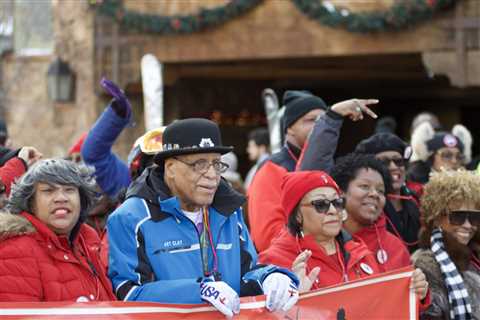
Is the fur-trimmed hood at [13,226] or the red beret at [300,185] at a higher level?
the red beret at [300,185]

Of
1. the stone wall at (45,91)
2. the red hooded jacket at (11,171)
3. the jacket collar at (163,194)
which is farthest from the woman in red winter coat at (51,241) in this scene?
the stone wall at (45,91)

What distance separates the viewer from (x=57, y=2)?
14062 millimetres

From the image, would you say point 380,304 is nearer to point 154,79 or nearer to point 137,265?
point 137,265

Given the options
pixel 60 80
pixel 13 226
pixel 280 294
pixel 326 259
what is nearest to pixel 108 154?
pixel 326 259

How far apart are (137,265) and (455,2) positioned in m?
8.37

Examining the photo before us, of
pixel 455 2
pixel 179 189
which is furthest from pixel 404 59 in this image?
pixel 179 189

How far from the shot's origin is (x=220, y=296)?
410cm

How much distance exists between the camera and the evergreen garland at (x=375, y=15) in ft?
38.6

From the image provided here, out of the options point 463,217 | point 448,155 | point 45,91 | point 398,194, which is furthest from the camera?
point 45,91

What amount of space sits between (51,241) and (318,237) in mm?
1453

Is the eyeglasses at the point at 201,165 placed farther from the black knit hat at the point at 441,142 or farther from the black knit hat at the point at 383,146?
the black knit hat at the point at 441,142

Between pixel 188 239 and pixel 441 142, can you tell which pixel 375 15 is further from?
pixel 188 239

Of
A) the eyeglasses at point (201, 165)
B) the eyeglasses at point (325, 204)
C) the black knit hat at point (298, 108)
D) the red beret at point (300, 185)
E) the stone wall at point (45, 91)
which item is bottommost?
the eyeglasses at point (325, 204)

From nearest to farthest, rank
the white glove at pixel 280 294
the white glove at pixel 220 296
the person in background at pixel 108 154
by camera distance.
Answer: the white glove at pixel 220 296
the white glove at pixel 280 294
the person in background at pixel 108 154
